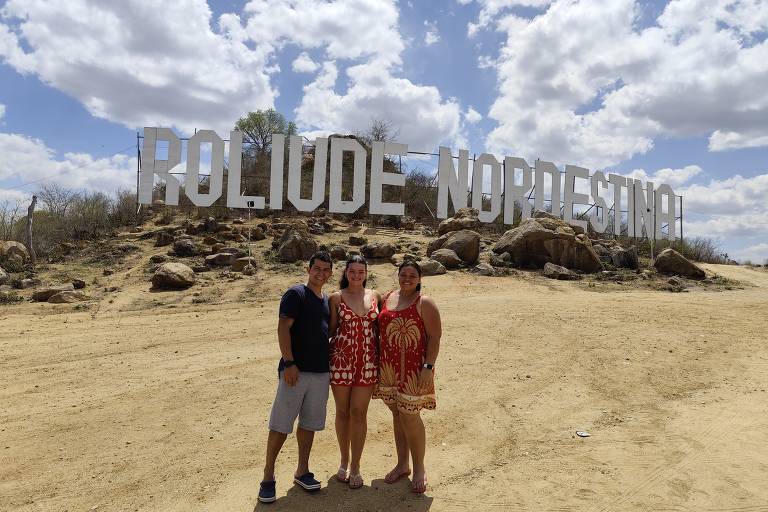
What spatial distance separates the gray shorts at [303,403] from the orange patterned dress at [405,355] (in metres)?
0.46

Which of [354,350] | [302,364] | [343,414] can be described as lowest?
[343,414]

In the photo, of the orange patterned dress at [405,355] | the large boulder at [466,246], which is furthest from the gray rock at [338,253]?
the orange patterned dress at [405,355]

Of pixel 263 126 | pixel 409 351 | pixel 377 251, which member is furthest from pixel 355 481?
pixel 263 126

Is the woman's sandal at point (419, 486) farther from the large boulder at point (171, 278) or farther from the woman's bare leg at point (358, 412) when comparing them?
the large boulder at point (171, 278)

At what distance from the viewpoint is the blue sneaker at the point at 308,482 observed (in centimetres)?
382

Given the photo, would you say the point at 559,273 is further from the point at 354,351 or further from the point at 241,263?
the point at 354,351

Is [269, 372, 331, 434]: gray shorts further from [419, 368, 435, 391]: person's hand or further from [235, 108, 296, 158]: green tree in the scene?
[235, 108, 296, 158]: green tree

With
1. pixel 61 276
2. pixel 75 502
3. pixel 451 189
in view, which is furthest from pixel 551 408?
pixel 451 189

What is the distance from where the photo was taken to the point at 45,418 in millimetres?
5449

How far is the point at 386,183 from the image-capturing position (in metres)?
20.7

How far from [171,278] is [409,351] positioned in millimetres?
9843

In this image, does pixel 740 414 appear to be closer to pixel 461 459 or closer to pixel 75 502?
pixel 461 459

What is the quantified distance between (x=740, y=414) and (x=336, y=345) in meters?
4.75

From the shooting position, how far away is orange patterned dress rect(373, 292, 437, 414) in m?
3.67
